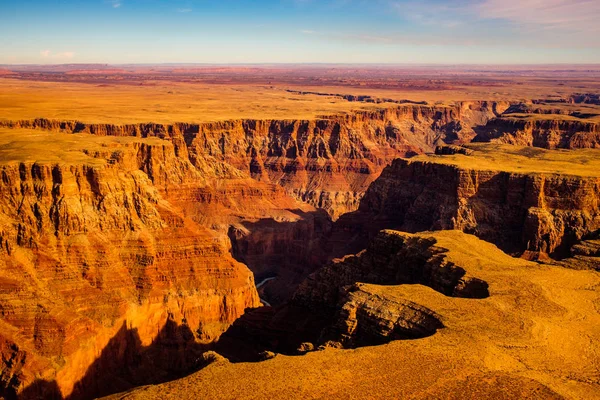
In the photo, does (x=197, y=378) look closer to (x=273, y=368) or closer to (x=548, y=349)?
(x=273, y=368)

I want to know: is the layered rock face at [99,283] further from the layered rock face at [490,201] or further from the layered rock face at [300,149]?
the layered rock face at [300,149]

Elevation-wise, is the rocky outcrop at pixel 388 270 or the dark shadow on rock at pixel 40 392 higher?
the rocky outcrop at pixel 388 270

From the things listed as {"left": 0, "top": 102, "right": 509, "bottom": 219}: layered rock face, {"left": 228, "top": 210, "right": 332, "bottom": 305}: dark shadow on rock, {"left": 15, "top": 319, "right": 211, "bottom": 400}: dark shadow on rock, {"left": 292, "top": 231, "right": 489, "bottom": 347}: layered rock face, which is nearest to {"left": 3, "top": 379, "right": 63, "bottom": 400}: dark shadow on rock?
{"left": 15, "top": 319, "right": 211, "bottom": 400}: dark shadow on rock

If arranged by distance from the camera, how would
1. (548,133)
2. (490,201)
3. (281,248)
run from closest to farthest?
(490,201) < (281,248) < (548,133)

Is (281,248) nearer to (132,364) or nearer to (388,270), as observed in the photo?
(132,364)

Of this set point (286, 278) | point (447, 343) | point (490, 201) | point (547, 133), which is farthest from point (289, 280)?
point (547, 133)

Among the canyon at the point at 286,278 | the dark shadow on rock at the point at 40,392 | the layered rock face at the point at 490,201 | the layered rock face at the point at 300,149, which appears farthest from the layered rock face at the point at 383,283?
the layered rock face at the point at 300,149
